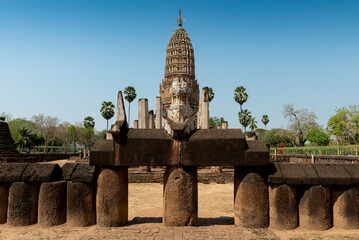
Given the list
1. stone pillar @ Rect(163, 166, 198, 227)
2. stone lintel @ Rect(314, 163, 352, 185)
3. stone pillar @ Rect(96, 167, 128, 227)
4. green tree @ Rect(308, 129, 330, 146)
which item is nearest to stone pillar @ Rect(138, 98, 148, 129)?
stone pillar @ Rect(96, 167, 128, 227)

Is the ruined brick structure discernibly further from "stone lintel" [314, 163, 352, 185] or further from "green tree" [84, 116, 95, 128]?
"stone lintel" [314, 163, 352, 185]

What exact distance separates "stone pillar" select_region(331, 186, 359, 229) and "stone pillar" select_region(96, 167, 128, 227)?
4290 mm

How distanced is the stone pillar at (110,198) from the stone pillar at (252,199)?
237 cm

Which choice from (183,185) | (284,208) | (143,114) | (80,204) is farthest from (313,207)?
(143,114)

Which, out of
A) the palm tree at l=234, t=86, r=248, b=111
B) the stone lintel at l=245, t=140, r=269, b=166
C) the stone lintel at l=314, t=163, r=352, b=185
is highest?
the palm tree at l=234, t=86, r=248, b=111

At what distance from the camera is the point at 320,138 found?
50.4 meters

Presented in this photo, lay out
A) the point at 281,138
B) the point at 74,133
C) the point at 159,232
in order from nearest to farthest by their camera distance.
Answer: the point at 159,232, the point at 74,133, the point at 281,138

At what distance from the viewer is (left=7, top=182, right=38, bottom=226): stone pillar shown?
516 cm

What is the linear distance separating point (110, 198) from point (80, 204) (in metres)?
0.67

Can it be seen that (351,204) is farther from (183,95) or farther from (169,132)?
(183,95)

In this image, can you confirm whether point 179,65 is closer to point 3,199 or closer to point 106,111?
point 106,111

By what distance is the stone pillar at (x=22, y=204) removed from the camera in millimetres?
5156

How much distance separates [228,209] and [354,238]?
427cm

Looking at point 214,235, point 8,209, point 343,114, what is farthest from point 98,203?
point 343,114
